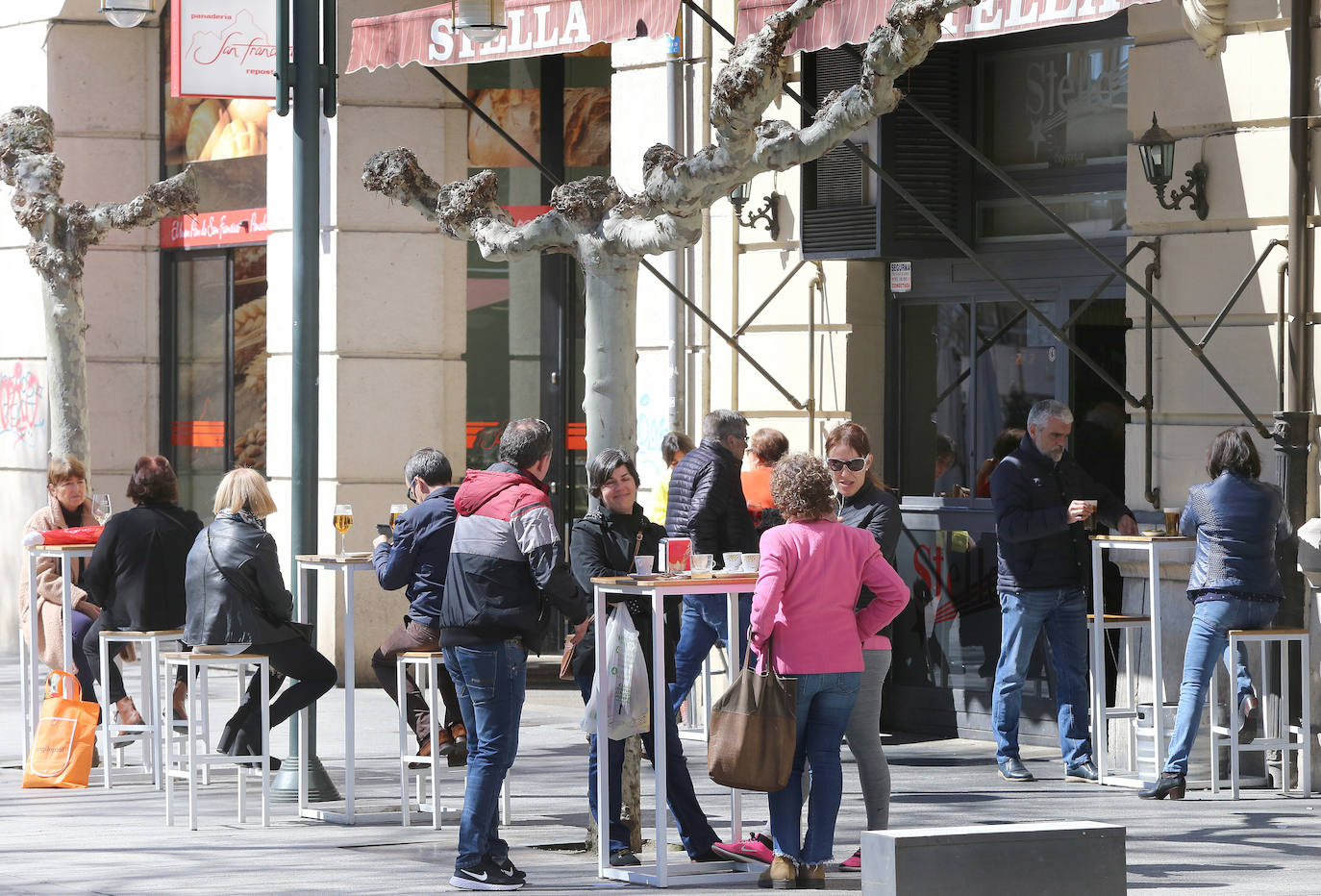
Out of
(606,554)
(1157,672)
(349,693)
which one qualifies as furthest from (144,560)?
(1157,672)

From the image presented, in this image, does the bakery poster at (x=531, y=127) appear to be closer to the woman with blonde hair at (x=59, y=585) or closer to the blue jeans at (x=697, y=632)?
the woman with blonde hair at (x=59, y=585)

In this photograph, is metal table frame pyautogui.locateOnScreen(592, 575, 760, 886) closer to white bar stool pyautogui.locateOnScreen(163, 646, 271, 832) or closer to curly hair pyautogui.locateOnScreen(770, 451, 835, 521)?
curly hair pyautogui.locateOnScreen(770, 451, 835, 521)

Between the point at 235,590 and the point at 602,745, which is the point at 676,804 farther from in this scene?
the point at 235,590

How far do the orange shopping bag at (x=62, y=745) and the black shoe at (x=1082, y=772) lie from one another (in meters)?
5.09

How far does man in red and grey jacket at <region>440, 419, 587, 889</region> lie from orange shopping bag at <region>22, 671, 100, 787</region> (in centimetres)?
354

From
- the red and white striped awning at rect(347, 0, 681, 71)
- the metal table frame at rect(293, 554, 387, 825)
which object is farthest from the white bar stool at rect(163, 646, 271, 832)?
the red and white striped awning at rect(347, 0, 681, 71)

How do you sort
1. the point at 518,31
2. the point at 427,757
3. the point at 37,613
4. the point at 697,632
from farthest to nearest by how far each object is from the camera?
1. the point at 518,31
2. the point at 37,613
3. the point at 697,632
4. the point at 427,757

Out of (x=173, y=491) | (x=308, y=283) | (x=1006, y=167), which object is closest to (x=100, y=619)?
(x=173, y=491)

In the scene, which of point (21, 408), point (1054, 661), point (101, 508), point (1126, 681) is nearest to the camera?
point (1054, 661)

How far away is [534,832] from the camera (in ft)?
30.8

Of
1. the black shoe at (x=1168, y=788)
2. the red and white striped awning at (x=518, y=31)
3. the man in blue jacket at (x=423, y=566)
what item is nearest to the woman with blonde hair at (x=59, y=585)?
the man in blue jacket at (x=423, y=566)

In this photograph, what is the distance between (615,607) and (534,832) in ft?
5.37

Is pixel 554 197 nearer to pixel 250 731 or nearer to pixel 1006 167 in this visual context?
pixel 250 731

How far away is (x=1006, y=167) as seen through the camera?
12633mm
